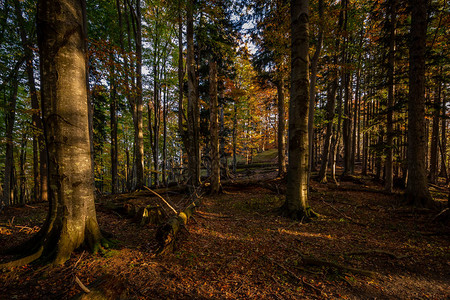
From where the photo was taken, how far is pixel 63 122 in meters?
2.90

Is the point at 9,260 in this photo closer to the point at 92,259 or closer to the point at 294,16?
the point at 92,259

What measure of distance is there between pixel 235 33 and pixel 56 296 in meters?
12.7

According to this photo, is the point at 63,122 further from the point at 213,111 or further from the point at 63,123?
the point at 213,111

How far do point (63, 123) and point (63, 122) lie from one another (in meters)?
0.02

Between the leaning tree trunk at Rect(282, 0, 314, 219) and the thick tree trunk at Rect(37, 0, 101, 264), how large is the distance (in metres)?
5.89

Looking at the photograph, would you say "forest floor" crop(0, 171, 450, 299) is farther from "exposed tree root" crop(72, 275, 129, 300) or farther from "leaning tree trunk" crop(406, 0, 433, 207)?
"leaning tree trunk" crop(406, 0, 433, 207)

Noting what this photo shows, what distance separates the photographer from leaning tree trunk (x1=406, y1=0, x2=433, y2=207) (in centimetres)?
743

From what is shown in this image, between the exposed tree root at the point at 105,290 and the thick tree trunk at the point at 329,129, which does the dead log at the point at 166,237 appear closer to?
the exposed tree root at the point at 105,290

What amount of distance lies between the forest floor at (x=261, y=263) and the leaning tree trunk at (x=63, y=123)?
0.46 m

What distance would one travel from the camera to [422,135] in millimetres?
7543

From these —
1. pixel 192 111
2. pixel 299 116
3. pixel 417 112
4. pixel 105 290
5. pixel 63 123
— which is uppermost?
pixel 192 111

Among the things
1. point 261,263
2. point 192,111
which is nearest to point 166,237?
point 261,263

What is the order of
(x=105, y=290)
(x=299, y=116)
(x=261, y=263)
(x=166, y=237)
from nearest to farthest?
(x=105, y=290)
(x=261, y=263)
(x=166, y=237)
(x=299, y=116)

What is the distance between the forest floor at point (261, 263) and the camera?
8.22 ft
